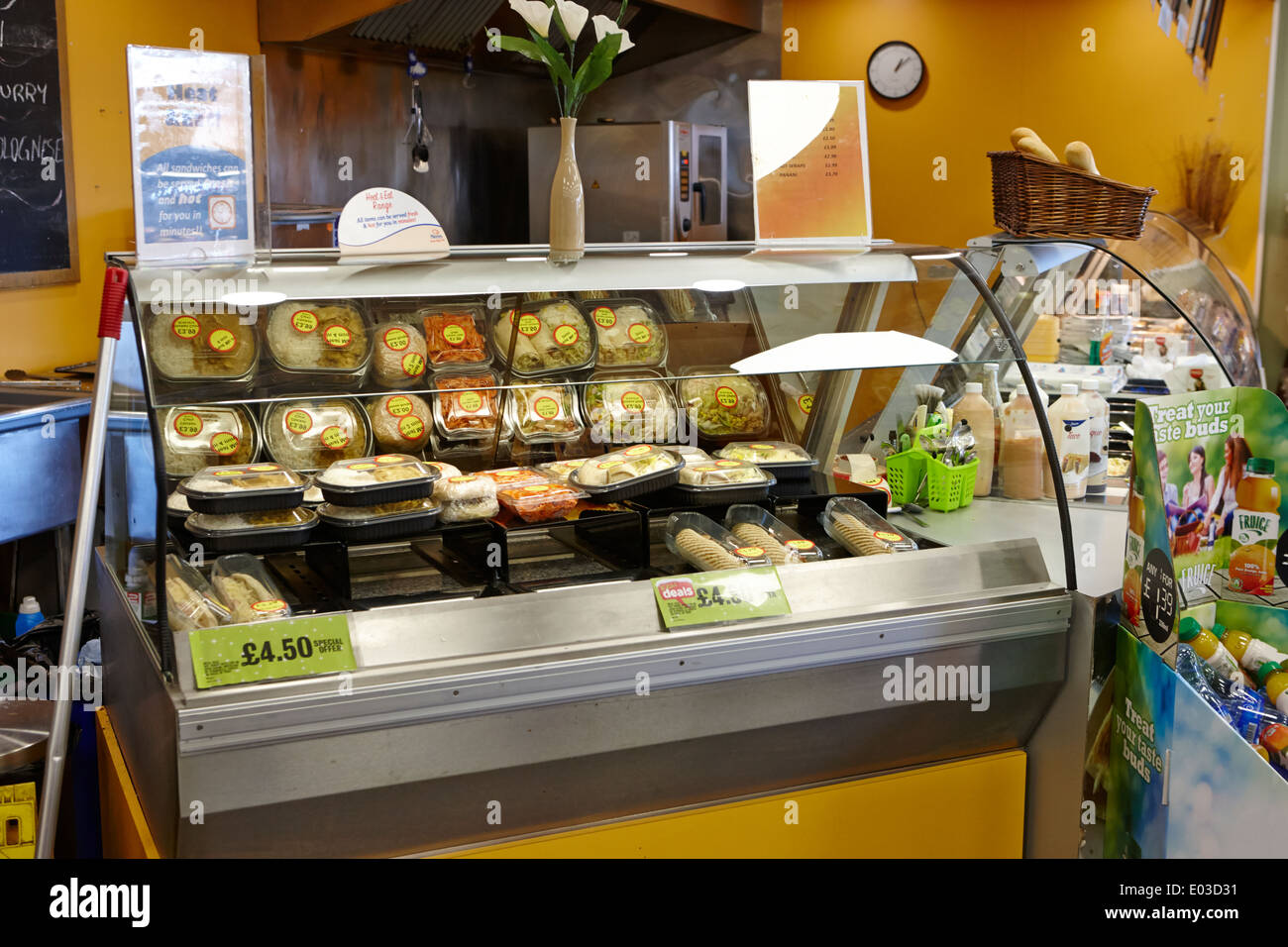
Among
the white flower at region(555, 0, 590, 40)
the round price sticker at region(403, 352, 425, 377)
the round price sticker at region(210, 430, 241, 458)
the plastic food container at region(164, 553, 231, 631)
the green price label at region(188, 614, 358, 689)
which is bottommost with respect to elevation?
the green price label at region(188, 614, 358, 689)

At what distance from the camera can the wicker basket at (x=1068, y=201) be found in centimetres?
237

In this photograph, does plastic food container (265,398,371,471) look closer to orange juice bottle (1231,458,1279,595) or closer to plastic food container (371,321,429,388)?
plastic food container (371,321,429,388)

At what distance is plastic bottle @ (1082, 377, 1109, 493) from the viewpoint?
2709 mm

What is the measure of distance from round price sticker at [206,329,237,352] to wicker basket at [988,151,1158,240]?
1613 mm

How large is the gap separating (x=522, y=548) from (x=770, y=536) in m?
0.51

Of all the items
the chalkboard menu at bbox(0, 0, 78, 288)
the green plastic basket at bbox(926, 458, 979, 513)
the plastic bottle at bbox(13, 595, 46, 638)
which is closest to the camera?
the green plastic basket at bbox(926, 458, 979, 513)

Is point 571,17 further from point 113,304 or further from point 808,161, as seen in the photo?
point 113,304

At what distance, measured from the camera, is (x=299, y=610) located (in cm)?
192

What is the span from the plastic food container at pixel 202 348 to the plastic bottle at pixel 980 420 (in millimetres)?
1637

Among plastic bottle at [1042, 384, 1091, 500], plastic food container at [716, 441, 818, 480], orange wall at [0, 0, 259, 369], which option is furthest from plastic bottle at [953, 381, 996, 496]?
orange wall at [0, 0, 259, 369]

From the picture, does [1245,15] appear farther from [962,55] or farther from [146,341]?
[146,341]

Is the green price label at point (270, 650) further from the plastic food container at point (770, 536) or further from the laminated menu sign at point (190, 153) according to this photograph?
the plastic food container at point (770, 536)

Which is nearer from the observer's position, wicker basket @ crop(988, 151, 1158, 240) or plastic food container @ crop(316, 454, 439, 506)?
plastic food container @ crop(316, 454, 439, 506)
